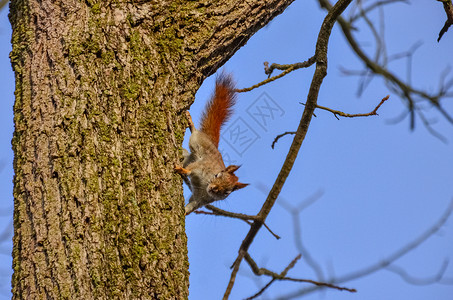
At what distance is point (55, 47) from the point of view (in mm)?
2018

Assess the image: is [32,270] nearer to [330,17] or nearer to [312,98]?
[312,98]

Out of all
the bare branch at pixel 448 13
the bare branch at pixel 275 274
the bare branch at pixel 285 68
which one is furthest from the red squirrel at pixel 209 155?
the bare branch at pixel 448 13

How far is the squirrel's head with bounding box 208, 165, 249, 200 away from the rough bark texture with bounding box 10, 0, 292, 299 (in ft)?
5.02

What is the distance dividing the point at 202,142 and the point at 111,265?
77.0 inches

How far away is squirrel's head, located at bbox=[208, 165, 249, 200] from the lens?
3.71 metres

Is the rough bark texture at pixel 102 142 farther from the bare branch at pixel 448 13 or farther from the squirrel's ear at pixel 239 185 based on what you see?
the squirrel's ear at pixel 239 185

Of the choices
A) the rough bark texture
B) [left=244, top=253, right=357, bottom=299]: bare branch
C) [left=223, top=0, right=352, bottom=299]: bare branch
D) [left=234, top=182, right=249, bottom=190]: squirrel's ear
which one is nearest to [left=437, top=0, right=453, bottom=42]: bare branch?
[left=223, top=0, right=352, bottom=299]: bare branch

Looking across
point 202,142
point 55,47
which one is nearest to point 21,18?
point 55,47

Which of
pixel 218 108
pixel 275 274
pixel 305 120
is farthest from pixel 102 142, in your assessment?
pixel 218 108

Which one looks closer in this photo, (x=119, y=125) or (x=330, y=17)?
(x=119, y=125)

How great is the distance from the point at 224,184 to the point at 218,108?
0.63 metres

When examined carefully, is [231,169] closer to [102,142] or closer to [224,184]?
[224,184]

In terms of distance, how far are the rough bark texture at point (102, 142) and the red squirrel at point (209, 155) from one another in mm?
1303

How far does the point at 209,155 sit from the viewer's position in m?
3.71
